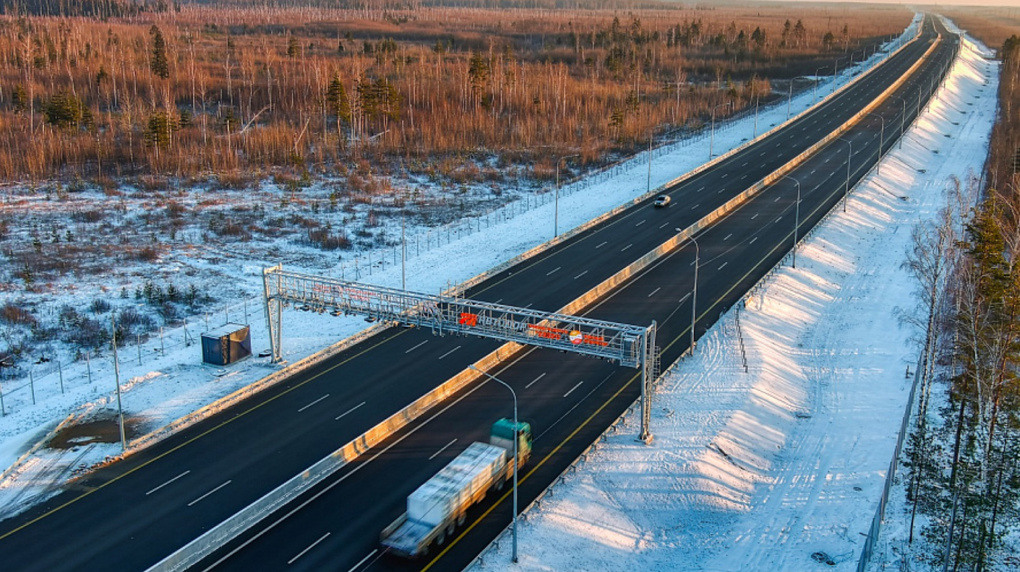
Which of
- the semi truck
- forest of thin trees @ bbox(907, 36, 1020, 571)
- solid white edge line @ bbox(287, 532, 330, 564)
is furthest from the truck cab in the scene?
forest of thin trees @ bbox(907, 36, 1020, 571)

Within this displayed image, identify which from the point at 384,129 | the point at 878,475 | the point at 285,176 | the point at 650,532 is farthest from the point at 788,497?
the point at 384,129

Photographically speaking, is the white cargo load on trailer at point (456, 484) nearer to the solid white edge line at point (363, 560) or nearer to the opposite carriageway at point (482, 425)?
the opposite carriageway at point (482, 425)

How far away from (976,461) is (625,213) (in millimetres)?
47852

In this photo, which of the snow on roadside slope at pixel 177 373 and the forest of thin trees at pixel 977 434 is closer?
the forest of thin trees at pixel 977 434

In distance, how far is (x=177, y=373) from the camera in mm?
46344

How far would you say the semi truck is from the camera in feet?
99.3

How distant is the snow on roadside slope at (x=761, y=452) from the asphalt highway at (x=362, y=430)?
77.2 inches

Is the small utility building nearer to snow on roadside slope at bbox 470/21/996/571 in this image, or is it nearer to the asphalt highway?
the asphalt highway

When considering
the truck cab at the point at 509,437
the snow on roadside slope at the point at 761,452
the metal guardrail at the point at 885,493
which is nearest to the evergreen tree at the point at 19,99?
the snow on roadside slope at the point at 761,452

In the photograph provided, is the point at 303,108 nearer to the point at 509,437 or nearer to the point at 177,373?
the point at 177,373

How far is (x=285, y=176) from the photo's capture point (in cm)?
9562

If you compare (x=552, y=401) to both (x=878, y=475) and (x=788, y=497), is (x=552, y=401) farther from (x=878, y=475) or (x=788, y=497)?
(x=878, y=475)

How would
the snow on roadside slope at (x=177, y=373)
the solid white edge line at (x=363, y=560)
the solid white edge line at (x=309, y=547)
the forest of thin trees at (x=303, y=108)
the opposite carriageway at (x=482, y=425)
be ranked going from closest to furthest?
1. the solid white edge line at (x=363, y=560)
2. the solid white edge line at (x=309, y=547)
3. the opposite carriageway at (x=482, y=425)
4. the snow on roadside slope at (x=177, y=373)
5. the forest of thin trees at (x=303, y=108)

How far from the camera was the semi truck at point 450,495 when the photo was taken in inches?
1192
